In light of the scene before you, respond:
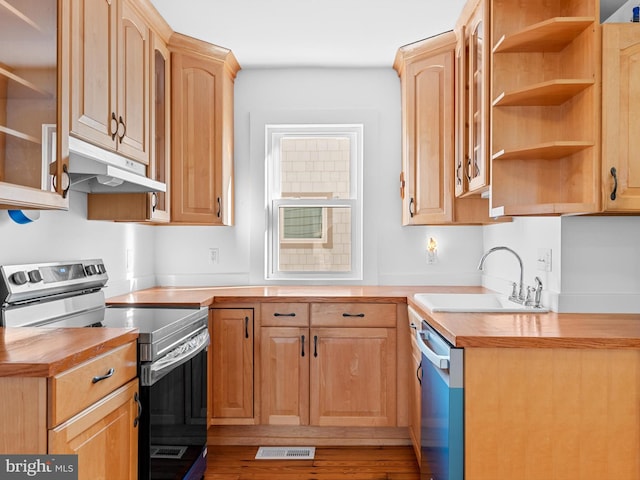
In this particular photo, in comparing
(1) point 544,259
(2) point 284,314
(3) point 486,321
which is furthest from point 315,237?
(3) point 486,321

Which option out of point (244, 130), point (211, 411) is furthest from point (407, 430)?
point (244, 130)

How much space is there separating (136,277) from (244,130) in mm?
1237

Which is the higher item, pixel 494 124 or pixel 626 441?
pixel 494 124

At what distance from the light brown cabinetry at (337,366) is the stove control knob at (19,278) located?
1.31 m

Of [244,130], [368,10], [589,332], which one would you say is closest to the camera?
[589,332]

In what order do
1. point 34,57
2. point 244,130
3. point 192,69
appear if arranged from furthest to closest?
point 244,130
point 192,69
point 34,57

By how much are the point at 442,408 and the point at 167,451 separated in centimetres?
108

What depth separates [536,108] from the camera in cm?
219

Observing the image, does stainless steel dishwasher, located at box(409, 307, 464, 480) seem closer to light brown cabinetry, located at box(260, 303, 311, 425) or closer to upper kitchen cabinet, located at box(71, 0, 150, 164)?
light brown cabinetry, located at box(260, 303, 311, 425)

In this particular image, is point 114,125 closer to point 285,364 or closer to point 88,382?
point 88,382

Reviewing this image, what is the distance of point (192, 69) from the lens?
3068mm

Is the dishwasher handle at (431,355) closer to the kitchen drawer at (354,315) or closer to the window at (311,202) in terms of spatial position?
the kitchen drawer at (354,315)

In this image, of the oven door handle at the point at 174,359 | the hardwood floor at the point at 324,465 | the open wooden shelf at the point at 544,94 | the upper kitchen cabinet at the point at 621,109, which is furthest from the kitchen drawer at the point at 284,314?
the upper kitchen cabinet at the point at 621,109

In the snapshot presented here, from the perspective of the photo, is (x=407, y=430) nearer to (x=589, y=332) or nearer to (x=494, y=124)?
(x=589, y=332)
